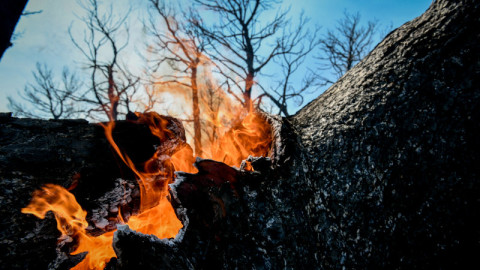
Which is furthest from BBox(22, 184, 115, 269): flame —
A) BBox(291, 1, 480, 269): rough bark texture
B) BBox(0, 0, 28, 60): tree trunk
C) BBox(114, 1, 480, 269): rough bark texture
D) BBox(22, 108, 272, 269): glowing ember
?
BBox(0, 0, 28, 60): tree trunk

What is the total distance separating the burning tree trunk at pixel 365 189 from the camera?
0.86 m

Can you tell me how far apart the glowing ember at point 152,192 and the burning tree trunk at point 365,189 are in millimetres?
116

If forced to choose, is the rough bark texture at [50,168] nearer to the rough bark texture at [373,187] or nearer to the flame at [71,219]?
the flame at [71,219]

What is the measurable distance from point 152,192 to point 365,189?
1698 mm

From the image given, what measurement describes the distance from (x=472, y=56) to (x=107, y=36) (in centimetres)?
1541

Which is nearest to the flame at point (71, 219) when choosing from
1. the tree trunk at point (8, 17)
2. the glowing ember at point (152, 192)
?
the glowing ember at point (152, 192)

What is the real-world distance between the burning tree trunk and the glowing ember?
Result: 12 cm

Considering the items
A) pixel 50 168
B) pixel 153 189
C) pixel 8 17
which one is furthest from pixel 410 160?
pixel 8 17

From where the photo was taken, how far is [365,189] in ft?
3.16

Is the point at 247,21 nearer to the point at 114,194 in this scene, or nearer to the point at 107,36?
the point at 107,36

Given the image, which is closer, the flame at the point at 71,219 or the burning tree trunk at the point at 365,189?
the burning tree trunk at the point at 365,189

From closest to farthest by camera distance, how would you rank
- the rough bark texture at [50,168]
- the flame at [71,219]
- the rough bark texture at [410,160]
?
the rough bark texture at [410,160], the rough bark texture at [50,168], the flame at [71,219]

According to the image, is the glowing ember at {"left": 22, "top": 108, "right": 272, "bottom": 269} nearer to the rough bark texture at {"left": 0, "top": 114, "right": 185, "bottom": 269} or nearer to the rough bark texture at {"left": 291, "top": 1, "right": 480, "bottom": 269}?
the rough bark texture at {"left": 0, "top": 114, "right": 185, "bottom": 269}

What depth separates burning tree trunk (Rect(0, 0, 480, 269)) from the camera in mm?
861
